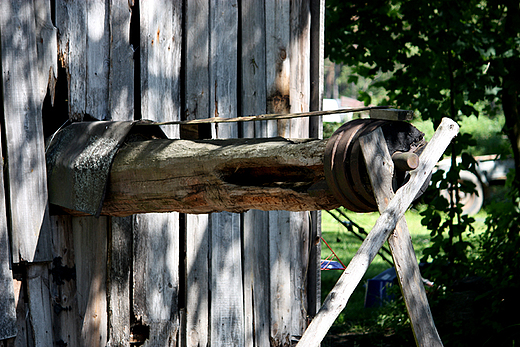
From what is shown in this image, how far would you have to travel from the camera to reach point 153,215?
2582mm

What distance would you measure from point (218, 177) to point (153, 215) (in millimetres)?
884

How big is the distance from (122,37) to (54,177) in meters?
0.74

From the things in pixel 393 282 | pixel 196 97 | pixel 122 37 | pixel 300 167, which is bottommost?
pixel 393 282

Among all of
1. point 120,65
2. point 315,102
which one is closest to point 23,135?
point 120,65

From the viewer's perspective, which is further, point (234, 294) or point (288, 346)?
point (288, 346)

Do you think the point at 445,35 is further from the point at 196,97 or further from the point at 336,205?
the point at 336,205

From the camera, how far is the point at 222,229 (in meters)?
2.90

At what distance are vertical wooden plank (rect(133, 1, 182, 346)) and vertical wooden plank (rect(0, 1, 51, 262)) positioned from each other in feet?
1.60

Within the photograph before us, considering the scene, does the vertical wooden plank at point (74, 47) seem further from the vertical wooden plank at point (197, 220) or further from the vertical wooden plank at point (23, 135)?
the vertical wooden plank at point (197, 220)

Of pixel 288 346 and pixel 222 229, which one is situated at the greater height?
pixel 222 229

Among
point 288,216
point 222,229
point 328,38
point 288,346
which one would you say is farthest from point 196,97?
point 328,38

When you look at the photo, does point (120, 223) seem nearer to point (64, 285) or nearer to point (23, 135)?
point (64, 285)

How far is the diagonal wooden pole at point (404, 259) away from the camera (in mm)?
1518

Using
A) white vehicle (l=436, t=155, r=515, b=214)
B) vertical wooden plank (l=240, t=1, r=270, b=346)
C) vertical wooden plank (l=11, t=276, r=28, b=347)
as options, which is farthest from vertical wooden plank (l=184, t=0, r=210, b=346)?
white vehicle (l=436, t=155, r=515, b=214)
